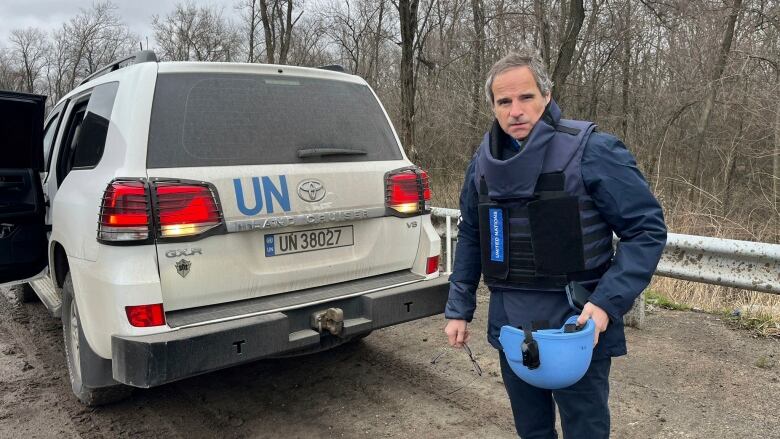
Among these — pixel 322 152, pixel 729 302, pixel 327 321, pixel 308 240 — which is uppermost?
pixel 322 152

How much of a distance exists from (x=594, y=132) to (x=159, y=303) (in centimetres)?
207

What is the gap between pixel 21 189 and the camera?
404 cm

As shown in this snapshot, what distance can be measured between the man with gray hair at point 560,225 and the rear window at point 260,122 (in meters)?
1.45

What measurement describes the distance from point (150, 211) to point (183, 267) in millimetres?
313

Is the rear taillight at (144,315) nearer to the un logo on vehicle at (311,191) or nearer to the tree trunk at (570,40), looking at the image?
the un logo on vehicle at (311,191)

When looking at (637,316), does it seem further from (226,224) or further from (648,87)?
(648,87)

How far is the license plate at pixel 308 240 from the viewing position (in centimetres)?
303

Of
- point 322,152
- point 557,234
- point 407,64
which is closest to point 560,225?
point 557,234

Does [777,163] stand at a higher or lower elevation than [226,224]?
higher

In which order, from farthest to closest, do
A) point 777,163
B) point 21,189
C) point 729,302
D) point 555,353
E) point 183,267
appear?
point 777,163, point 729,302, point 21,189, point 183,267, point 555,353

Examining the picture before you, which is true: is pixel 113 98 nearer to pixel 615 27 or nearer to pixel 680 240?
pixel 680 240

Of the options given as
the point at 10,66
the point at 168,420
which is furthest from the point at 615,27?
the point at 10,66

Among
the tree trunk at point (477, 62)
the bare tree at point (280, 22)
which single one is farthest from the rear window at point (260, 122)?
the bare tree at point (280, 22)

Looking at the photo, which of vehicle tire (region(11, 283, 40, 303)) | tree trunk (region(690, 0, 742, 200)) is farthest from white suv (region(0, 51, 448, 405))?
tree trunk (region(690, 0, 742, 200))
